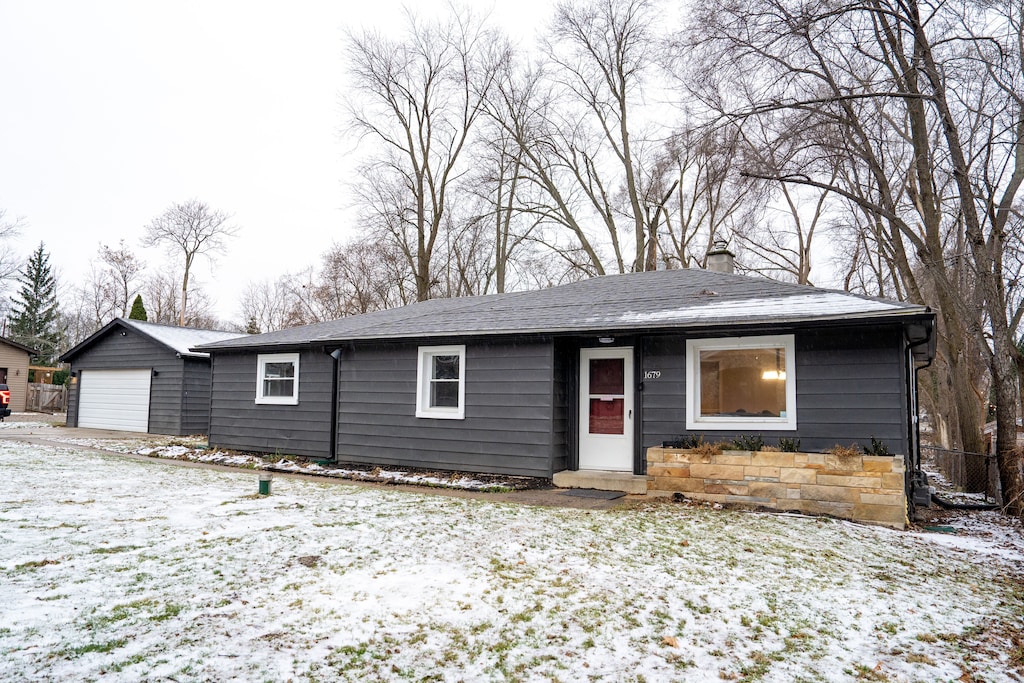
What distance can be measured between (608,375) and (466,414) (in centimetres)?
225

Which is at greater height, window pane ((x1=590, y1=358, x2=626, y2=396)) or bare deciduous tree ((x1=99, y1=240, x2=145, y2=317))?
bare deciduous tree ((x1=99, y1=240, x2=145, y2=317))

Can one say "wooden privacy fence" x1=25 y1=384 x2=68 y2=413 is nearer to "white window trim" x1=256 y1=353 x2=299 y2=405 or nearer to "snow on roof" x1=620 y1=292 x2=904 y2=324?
"white window trim" x1=256 y1=353 x2=299 y2=405

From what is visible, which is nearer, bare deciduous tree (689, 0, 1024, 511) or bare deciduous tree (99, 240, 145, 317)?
bare deciduous tree (689, 0, 1024, 511)

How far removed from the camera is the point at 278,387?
1209 cm

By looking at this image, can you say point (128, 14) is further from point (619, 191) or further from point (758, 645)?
point (758, 645)

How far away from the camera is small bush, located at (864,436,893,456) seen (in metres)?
6.61

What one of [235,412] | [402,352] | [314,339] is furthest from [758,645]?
[235,412]

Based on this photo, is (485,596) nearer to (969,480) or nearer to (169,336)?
(969,480)

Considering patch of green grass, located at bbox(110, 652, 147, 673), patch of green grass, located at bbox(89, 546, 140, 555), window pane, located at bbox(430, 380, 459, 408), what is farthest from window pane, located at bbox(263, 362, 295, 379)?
patch of green grass, located at bbox(110, 652, 147, 673)

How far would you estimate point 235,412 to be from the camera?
12562 mm

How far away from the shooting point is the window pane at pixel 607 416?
8781mm

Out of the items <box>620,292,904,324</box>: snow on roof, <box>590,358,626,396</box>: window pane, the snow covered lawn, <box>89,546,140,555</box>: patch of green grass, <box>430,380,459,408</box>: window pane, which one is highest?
<box>620,292,904,324</box>: snow on roof

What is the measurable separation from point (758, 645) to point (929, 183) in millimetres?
9789

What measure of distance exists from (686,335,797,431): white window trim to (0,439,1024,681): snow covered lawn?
4.79 ft
